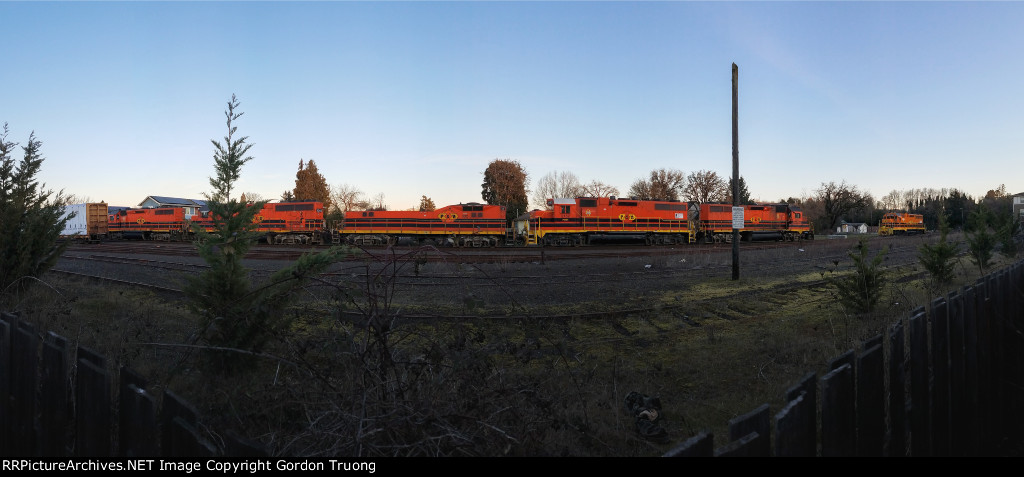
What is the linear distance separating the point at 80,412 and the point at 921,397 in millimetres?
4417

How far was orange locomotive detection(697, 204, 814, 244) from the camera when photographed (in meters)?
36.6

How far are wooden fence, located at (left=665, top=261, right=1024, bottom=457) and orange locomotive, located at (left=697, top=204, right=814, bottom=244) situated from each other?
32657 mm

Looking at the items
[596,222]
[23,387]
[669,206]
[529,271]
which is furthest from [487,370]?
[669,206]

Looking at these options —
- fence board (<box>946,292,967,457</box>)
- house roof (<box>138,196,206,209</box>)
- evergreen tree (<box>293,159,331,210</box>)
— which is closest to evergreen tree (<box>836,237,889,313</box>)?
fence board (<box>946,292,967,457</box>)

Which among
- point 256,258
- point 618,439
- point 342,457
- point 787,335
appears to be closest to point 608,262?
point 787,335

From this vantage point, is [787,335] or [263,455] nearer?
[263,455]

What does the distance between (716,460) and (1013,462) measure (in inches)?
98.9

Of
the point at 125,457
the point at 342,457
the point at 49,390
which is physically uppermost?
the point at 49,390

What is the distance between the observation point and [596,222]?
1230 inches

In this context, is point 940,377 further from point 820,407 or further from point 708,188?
point 708,188

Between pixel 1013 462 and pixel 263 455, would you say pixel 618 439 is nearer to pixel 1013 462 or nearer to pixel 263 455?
pixel 1013 462

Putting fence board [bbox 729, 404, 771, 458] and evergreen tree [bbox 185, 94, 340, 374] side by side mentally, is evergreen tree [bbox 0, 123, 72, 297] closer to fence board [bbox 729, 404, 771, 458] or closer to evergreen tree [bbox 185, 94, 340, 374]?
evergreen tree [bbox 185, 94, 340, 374]

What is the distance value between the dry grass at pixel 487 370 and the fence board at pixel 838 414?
55.1 inches

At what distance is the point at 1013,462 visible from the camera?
266cm
